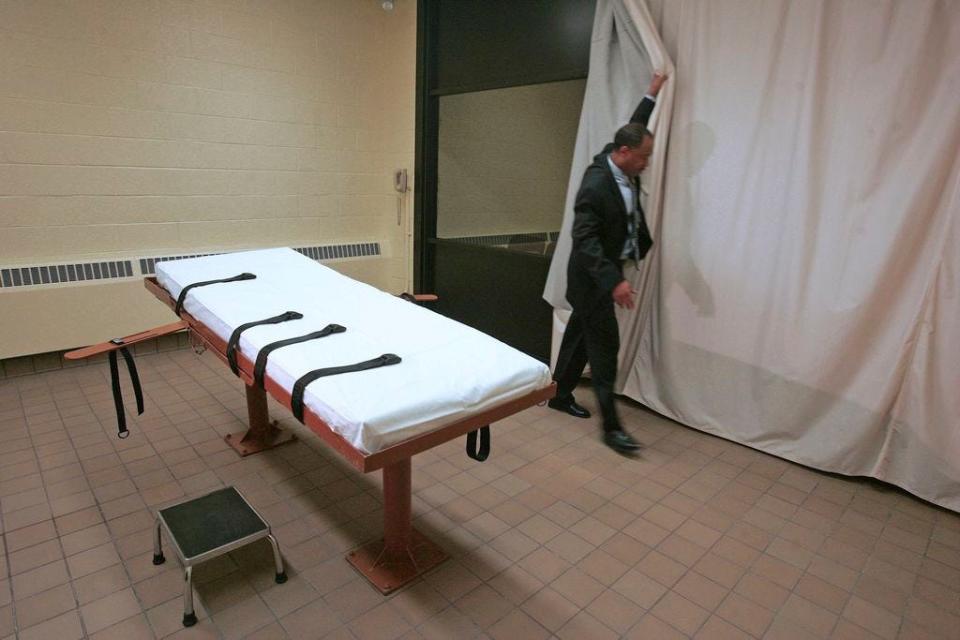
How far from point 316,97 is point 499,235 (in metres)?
1.70

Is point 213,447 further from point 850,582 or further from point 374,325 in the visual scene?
point 850,582

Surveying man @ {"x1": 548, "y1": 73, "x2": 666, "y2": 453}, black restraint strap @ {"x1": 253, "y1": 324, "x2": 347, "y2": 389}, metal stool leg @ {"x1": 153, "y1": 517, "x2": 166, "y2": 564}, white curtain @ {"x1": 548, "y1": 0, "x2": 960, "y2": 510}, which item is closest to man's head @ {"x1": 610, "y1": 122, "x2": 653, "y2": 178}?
man @ {"x1": 548, "y1": 73, "x2": 666, "y2": 453}

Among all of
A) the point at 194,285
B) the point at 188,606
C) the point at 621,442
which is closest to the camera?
the point at 188,606

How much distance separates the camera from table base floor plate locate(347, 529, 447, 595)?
1826 millimetres

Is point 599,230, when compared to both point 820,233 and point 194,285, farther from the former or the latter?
point 194,285

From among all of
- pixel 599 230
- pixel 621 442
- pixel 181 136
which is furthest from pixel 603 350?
pixel 181 136

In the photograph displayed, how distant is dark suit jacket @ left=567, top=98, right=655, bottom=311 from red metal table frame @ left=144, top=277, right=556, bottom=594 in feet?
3.19

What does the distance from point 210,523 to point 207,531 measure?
4cm

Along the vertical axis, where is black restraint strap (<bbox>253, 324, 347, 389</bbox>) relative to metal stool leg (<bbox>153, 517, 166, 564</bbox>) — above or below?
above

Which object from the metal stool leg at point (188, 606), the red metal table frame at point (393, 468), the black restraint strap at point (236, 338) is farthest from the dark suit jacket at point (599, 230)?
the metal stool leg at point (188, 606)

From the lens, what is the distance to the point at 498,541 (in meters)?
2.06

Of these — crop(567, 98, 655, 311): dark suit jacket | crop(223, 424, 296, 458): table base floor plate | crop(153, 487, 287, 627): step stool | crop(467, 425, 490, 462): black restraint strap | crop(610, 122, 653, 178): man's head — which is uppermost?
crop(610, 122, 653, 178): man's head

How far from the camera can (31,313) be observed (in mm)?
3215

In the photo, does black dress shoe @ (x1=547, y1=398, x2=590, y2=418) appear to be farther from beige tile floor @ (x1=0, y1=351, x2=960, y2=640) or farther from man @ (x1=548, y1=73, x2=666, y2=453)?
man @ (x1=548, y1=73, x2=666, y2=453)
